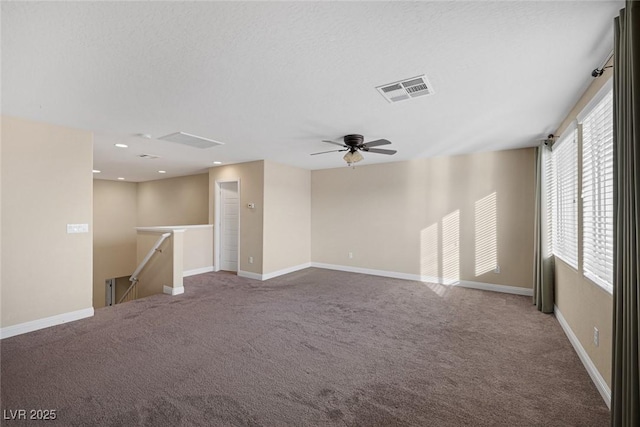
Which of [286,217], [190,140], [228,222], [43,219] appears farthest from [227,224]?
[43,219]

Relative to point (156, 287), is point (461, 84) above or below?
above

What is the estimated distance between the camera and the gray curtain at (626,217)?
136cm

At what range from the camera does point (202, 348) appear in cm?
298

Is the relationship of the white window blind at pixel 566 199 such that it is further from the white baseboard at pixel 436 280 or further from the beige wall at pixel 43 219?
the beige wall at pixel 43 219

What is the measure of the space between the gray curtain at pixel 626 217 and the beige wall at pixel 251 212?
534 centimetres

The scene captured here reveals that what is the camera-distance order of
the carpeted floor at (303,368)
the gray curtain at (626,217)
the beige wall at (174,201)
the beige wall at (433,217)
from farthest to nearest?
the beige wall at (174,201)
the beige wall at (433,217)
the carpeted floor at (303,368)
the gray curtain at (626,217)

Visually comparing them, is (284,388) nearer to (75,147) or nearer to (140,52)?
(140,52)

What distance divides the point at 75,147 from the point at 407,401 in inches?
189

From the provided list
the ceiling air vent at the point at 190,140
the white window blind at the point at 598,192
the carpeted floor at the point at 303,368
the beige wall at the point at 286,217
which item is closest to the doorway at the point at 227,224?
→ the beige wall at the point at 286,217

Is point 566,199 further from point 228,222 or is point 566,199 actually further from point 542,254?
point 228,222

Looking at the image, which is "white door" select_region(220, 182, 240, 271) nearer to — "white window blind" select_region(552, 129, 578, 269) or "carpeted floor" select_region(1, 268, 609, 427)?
"carpeted floor" select_region(1, 268, 609, 427)

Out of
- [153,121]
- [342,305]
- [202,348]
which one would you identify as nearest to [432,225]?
[342,305]

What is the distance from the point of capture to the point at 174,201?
879 cm

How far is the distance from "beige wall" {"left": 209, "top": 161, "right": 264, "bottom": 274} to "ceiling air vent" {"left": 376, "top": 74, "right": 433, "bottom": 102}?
3.84 meters
